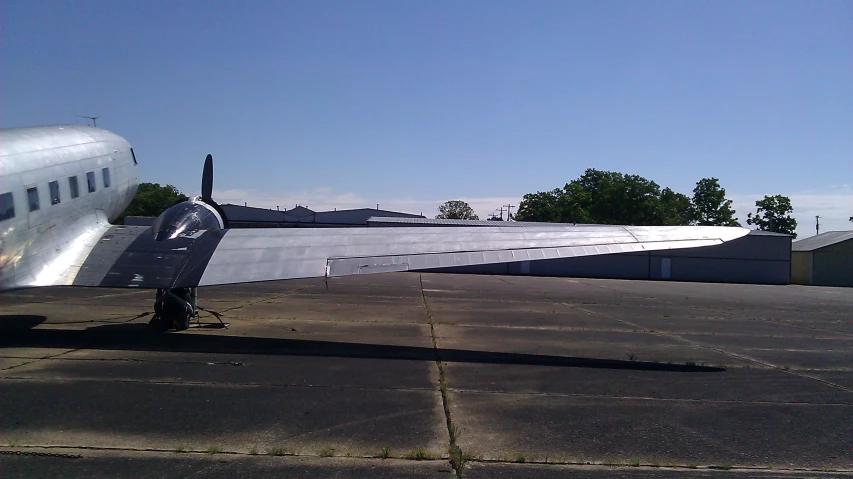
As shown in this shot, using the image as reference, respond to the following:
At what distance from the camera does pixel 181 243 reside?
1363 centimetres

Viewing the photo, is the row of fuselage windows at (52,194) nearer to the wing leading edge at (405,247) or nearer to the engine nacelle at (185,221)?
the engine nacelle at (185,221)

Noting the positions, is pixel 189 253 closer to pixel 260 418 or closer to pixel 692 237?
pixel 260 418

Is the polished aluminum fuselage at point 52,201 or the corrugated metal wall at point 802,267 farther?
the corrugated metal wall at point 802,267

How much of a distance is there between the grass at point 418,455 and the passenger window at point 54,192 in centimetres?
1086

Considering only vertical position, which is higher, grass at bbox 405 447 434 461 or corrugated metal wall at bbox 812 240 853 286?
corrugated metal wall at bbox 812 240 853 286

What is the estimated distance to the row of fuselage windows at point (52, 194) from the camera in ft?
37.8

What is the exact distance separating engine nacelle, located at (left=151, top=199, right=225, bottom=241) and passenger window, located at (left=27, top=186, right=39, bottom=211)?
2.41 meters

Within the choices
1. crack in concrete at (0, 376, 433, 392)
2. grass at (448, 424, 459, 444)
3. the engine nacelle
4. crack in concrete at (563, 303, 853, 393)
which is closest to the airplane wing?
the engine nacelle

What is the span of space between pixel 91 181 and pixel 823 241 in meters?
67.5

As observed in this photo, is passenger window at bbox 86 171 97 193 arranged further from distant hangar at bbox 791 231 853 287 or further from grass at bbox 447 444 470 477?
distant hangar at bbox 791 231 853 287

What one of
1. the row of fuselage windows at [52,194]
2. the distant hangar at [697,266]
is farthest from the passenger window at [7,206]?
the distant hangar at [697,266]

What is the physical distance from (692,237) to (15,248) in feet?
45.5

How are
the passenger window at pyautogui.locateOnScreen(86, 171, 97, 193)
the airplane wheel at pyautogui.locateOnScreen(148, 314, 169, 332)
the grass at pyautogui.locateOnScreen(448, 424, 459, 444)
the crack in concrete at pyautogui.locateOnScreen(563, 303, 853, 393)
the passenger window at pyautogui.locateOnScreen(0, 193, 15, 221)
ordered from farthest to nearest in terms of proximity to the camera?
the passenger window at pyautogui.locateOnScreen(86, 171, 97, 193) → the airplane wheel at pyautogui.locateOnScreen(148, 314, 169, 332) → the passenger window at pyautogui.locateOnScreen(0, 193, 15, 221) → the crack in concrete at pyautogui.locateOnScreen(563, 303, 853, 393) → the grass at pyautogui.locateOnScreen(448, 424, 459, 444)

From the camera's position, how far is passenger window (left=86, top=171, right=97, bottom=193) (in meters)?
14.9
